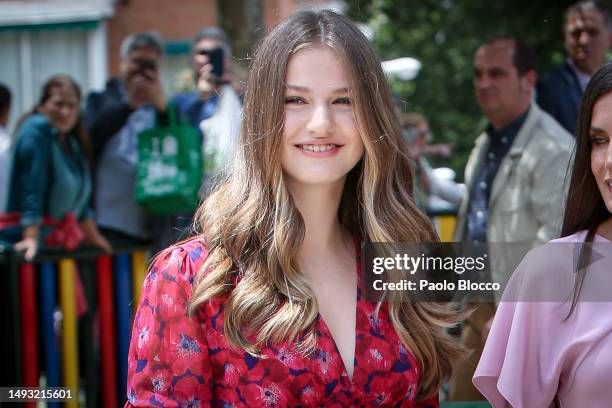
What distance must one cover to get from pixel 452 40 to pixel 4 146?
4.35 m

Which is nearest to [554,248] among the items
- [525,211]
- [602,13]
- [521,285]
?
[521,285]

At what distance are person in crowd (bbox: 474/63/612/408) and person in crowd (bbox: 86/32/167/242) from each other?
308cm

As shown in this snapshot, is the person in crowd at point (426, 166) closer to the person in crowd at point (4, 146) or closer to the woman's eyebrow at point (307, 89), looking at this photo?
the person in crowd at point (4, 146)

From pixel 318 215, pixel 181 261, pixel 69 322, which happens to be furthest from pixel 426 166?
pixel 181 261

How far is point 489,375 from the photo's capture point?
1783 mm

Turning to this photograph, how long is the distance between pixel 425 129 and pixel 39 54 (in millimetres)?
3547

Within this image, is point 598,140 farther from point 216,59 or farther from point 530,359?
point 216,59

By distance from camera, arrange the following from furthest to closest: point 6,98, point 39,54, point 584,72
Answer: point 39,54, point 6,98, point 584,72

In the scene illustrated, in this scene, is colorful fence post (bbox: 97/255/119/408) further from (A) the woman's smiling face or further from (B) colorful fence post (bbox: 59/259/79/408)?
(A) the woman's smiling face

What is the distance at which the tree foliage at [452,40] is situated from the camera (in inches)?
258

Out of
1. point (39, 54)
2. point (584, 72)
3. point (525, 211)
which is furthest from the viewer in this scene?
point (39, 54)

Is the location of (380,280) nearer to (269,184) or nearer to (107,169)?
(269,184)

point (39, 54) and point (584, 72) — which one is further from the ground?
point (39, 54)

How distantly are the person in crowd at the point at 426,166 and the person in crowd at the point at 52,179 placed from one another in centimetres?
169
